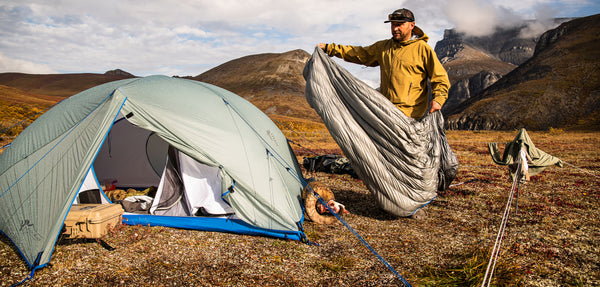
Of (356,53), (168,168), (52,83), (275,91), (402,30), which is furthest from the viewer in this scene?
(52,83)

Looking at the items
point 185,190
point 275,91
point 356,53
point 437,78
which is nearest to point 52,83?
point 275,91

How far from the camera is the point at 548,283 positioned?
13.8ft

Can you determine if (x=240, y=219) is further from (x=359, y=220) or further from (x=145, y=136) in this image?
(x=145, y=136)

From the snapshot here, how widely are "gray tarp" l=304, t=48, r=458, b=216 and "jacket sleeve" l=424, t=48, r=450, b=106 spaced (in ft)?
1.29

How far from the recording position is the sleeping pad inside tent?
4980 millimetres

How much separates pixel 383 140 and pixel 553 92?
89231 millimetres

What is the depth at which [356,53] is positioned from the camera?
22.0 ft

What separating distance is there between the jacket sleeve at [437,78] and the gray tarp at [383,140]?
1.29 ft

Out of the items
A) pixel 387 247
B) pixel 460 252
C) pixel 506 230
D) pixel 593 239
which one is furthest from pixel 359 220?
pixel 593 239

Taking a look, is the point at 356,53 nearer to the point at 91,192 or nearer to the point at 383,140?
the point at 383,140

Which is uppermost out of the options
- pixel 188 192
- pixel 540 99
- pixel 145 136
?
pixel 540 99

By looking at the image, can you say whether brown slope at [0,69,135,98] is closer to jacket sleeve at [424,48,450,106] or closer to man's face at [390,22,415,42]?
man's face at [390,22,415,42]

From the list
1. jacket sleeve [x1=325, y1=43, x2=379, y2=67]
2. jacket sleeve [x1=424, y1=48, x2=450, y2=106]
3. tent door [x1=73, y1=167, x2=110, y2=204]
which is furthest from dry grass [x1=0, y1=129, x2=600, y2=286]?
jacket sleeve [x1=325, y1=43, x2=379, y2=67]

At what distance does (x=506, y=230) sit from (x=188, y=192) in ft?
19.8
